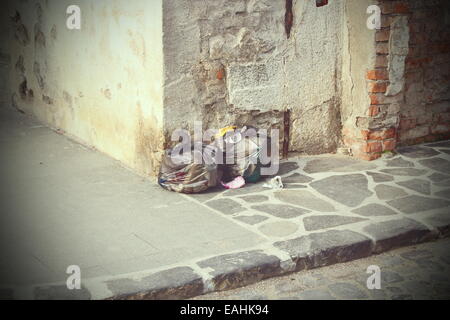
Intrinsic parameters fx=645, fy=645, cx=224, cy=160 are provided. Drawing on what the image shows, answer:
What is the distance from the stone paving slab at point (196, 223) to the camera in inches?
160

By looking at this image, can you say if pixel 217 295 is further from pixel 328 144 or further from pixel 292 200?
pixel 328 144

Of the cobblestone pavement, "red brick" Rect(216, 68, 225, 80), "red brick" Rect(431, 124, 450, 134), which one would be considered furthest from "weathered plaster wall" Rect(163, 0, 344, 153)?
the cobblestone pavement

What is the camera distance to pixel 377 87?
6219 millimetres

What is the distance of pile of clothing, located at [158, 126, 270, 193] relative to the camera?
217 inches

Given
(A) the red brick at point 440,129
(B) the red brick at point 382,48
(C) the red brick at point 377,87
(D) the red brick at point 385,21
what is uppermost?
(D) the red brick at point 385,21

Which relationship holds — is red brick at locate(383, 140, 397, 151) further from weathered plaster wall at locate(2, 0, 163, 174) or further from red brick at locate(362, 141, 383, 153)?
weathered plaster wall at locate(2, 0, 163, 174)

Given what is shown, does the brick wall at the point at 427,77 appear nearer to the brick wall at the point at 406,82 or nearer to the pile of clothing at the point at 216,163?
the brick wall at the point at 406,82

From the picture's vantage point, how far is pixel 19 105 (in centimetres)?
832

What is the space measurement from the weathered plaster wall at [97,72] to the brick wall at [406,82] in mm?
2085

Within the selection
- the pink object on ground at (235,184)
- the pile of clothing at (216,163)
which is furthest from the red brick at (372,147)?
the pink object on ground at (235,184)

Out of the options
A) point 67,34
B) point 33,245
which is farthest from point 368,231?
point 67,34

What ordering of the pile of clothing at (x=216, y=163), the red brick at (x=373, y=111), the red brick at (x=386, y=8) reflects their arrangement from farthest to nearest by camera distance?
the red brick at (x=373, y=111) < the red brick at (x=386, y=8) < the pile of clothing at (x=216, y=163)

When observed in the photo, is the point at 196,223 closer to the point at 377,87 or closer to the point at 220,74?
the point at 220,74

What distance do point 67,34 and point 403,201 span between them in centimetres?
398
